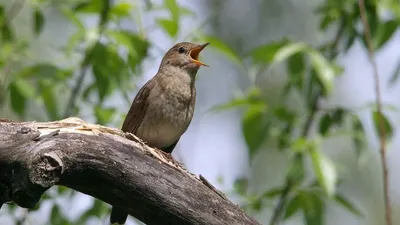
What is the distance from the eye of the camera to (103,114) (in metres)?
5.97

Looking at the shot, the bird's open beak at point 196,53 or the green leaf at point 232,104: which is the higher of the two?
the bird's open beak at point 196,53

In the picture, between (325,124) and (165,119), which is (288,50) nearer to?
(325,124)

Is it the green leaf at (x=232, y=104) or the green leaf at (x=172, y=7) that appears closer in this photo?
the green leaf at (x=172, y=7)

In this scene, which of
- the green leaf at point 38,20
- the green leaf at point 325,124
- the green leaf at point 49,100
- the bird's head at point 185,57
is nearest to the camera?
the green leaf at point 49,100

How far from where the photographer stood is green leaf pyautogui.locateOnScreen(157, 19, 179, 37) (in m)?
5.53

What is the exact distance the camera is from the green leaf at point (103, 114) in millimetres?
5953

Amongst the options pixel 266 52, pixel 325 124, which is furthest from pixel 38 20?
pixel 325 124

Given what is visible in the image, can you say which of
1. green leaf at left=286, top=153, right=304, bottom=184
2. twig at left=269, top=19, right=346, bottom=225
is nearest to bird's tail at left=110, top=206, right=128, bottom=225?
green leaf at left=286, top=153, right=304, bottom=184

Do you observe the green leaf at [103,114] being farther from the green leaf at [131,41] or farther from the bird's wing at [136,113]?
the green leaf at [131,41]

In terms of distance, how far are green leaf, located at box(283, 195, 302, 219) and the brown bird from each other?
939mm

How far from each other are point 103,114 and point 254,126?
3.66 ft

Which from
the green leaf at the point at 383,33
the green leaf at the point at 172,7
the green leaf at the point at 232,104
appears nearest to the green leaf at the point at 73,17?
the green leaf at the point at 172,7

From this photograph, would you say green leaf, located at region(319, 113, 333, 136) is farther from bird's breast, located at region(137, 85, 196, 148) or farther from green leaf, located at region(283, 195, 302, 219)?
bird's breast, located at region(137, 85, 196, 148)

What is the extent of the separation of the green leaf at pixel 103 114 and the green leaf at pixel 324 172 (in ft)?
5.05
